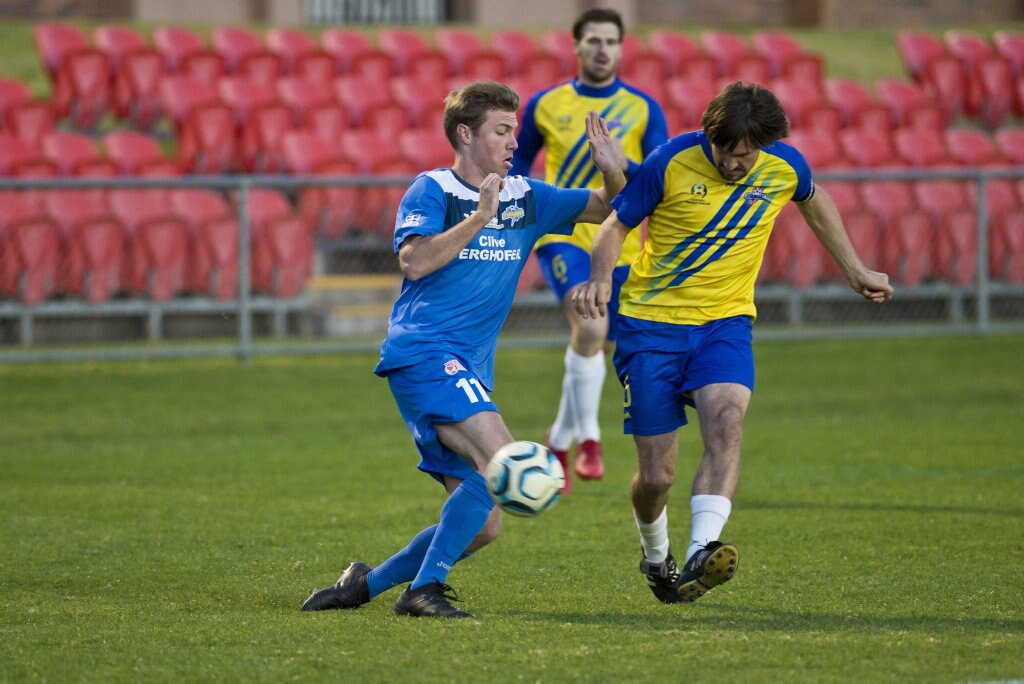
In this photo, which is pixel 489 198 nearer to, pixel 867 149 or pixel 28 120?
pixel 28 120

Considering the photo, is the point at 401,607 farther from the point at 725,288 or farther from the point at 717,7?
the point at 717,7

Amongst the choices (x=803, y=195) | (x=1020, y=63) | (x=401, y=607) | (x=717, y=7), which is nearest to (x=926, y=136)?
(x=1020, y=63)

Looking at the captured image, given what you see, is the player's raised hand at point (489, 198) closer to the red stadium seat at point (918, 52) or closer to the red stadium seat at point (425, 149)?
the red stadium seat at point (425, 149)

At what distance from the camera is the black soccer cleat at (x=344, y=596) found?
503 cm

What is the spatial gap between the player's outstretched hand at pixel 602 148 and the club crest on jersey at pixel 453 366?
3.07 feet

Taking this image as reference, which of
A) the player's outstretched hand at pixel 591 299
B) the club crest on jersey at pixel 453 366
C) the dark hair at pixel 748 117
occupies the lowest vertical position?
the club crest on jersey at pixel 453 366

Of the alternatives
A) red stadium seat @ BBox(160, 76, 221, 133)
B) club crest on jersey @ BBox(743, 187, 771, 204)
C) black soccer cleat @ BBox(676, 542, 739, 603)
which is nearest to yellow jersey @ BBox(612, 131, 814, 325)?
club crest on jersey @ BBox(743, 187, 771, 204)

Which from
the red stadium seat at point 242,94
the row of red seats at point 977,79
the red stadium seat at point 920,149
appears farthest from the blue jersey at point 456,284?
the row of red seats at point 977,79

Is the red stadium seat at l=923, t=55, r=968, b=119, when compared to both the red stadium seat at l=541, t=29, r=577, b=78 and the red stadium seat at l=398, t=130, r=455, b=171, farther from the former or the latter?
the red stadium seat at l=398, t=130, r=455, b=171

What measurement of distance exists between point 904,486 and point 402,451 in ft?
10.5

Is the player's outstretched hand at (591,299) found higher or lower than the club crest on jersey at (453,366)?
higher

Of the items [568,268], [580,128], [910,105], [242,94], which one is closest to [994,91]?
[910,105]

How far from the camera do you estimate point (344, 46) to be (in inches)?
727

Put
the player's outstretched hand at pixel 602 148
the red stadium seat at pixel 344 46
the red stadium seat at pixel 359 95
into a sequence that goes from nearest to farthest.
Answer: the player's outstretched hand at pixel 602 148, the red stadium seat at pixel 359 95, the red stadium seat at pixel 344 46
